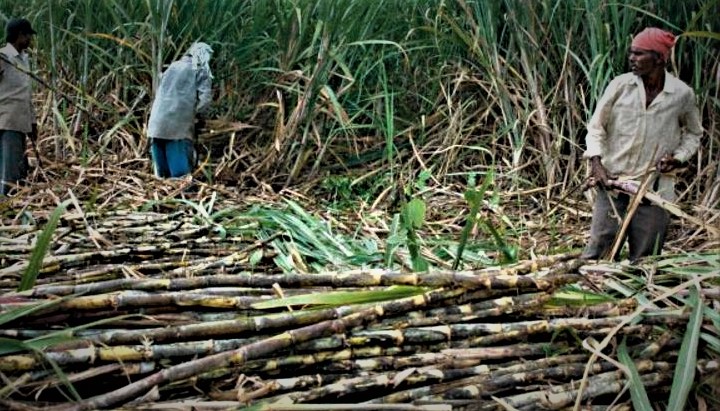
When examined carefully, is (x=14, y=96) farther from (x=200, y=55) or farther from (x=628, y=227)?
(x=628, y=227)

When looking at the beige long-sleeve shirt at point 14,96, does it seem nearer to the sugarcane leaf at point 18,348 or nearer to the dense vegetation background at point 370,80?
the dense vegetation background at point 370,80

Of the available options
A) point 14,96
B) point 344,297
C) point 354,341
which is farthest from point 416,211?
point 14,96

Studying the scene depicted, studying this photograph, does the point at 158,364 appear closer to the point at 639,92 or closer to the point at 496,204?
the point at 639,92

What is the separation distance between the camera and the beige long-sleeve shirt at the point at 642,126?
322 centimetres

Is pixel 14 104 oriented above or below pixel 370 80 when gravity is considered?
above

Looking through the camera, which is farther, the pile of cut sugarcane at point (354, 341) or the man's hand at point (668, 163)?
the man's hand at point (668, 163)

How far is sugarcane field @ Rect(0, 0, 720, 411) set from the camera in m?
1.44

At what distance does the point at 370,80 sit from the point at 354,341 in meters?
4.43

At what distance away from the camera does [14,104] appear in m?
4.64

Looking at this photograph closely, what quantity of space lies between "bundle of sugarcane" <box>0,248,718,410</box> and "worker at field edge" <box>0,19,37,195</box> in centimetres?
340

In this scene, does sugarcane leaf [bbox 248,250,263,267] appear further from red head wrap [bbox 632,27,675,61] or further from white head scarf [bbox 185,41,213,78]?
white head scarf [bbox 185,41,213,78]

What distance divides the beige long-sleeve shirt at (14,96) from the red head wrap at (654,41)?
3.29m

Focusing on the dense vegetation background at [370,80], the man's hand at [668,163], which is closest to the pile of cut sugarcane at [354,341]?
the man's hand at [668,163]

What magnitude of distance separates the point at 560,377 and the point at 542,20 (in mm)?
3829
